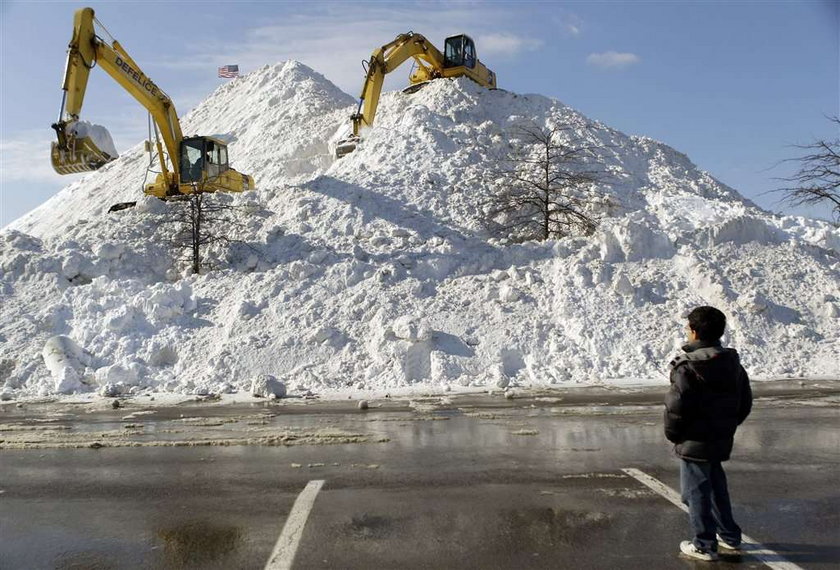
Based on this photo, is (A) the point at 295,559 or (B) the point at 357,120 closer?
(A) the point at 295,559

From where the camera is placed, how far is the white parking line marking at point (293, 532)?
4684mm

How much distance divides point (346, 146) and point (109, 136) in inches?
400

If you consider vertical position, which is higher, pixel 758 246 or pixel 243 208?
pixel 243 208

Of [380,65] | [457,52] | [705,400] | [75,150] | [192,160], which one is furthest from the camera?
[457,52]

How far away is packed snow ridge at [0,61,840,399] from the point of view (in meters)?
15.9

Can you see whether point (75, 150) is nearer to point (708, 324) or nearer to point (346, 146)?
point (346, 146)

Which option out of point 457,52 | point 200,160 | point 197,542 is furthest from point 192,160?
point 197,542

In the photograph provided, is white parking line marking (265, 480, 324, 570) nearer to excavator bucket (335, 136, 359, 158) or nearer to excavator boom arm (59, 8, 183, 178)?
excavator boom arm (59, 8, 183, 178)

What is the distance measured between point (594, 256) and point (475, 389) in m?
6.96

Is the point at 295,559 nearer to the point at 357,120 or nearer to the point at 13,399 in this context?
the point at 13,399

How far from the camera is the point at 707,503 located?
184 inches

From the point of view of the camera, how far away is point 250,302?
18.2 m

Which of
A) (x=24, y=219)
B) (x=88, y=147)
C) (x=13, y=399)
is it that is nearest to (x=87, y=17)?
(x=88, y=147)

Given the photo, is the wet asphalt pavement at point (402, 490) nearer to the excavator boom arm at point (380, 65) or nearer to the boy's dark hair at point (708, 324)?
the boy's dark hair at point (708, 324)
